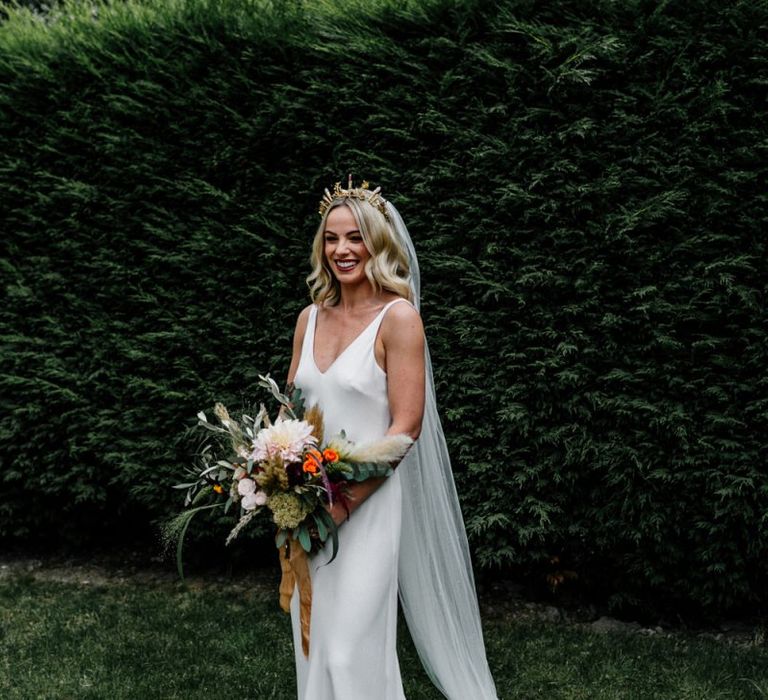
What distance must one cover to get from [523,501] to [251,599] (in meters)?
2.03

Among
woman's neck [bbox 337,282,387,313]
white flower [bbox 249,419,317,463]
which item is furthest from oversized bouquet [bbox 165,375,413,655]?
woman's neck [bbox 337,282,387,313]

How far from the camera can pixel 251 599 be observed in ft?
18.8

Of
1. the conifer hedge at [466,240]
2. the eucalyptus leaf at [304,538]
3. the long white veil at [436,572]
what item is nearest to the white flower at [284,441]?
the eucalyptus leaf at [304,538]

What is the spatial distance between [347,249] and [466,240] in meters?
1.84

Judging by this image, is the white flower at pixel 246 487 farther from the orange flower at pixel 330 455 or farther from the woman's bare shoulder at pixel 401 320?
the woman's bare shoulder at pixel 401 320

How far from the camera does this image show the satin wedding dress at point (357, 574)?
3010mm

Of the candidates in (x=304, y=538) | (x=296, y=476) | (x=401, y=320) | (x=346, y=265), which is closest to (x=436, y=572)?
(x=304, y=538)

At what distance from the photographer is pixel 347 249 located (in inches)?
128

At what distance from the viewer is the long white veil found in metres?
3.63

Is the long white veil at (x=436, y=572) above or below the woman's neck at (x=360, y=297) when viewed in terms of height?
below

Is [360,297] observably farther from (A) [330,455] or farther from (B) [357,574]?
(B) [357,574]

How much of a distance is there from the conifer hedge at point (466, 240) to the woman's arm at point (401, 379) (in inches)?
69.7

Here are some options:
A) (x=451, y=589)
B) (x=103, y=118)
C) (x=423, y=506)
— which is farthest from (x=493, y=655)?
(x=103, y=118)

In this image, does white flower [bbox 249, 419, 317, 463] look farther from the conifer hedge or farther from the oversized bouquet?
the conifer hedge
